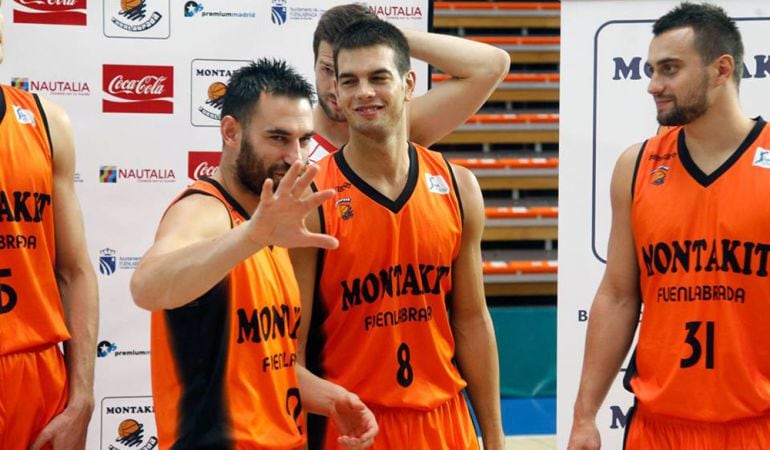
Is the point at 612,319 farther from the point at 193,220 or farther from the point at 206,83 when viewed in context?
the point at 206,83

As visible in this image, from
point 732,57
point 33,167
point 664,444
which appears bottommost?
point 664,444

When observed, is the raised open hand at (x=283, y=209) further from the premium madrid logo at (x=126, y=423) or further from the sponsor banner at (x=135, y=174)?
the premium madrid logo at (x=126, y=423)

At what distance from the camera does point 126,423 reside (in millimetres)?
5383

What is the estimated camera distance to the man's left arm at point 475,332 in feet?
12.6

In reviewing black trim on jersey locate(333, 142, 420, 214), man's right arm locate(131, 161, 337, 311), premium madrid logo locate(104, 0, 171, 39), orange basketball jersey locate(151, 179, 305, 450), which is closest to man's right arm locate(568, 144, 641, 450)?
black trim on jersey locate(333, 142, 420, 214)

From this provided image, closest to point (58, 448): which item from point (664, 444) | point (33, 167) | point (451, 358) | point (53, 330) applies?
point (53, 330)

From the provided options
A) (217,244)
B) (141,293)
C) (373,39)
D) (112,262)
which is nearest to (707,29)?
(373,39)

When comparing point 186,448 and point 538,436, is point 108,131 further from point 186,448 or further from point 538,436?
point 538,436

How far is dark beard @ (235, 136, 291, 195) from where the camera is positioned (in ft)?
10.5

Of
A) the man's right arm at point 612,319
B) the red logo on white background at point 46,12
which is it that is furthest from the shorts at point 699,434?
the red logo on white background at point 46,12

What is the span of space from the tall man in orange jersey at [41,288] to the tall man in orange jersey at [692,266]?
176 centimetres

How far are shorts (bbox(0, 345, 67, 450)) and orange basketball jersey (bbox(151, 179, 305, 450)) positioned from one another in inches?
21.9

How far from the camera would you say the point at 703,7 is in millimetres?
3928

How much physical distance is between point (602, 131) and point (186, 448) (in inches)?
110
